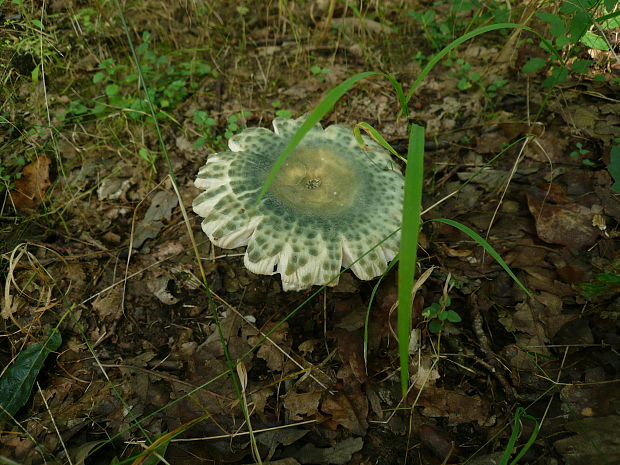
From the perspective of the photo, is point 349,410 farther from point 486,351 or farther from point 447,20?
point 447,20

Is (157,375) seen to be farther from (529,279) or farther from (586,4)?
(586,4)

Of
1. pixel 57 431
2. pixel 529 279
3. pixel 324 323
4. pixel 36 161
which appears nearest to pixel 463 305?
pixel 529 279

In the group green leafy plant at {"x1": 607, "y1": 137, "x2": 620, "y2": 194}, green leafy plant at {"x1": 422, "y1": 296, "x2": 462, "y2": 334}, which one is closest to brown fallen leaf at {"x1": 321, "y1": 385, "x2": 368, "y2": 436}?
green leafy plant at {"x1": 422, "y1": 296, "x2": 462, "y2": 334}

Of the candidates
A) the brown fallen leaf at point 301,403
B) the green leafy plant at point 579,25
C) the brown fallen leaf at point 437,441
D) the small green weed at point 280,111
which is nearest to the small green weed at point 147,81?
the small green weed at point 280,111

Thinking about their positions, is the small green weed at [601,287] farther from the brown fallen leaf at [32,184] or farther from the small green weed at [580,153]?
the brown fallen leaf at [32,184]

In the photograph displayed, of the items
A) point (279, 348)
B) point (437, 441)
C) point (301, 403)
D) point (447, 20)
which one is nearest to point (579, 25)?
point (447, 20)
